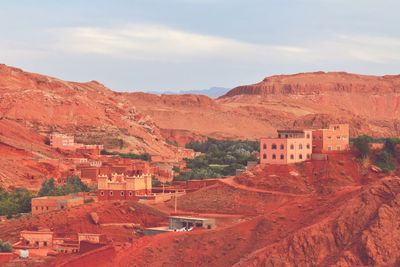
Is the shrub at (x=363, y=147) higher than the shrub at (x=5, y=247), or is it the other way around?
the shrub at (x=363, y=147)

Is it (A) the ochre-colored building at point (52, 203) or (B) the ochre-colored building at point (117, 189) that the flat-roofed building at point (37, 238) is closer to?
(A) the ochre-colored building at point (52, 203)

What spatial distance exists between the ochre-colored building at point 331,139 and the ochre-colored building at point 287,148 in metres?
0.60

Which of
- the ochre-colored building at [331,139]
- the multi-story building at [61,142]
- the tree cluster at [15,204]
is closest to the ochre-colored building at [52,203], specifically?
the tree cluster at [15,204]

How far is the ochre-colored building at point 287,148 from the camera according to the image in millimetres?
48594

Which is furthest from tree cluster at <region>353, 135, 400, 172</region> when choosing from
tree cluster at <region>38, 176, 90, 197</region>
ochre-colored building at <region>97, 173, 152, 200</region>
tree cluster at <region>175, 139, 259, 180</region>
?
tree cluster at <region>38, 176, 90, 197</region>

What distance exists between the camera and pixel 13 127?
269ft

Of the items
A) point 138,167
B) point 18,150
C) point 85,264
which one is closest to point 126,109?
point 18,150

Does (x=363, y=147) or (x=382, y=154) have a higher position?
(x=363, y=147)

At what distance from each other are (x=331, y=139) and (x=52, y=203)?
16.3m

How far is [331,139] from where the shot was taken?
50.8 meters

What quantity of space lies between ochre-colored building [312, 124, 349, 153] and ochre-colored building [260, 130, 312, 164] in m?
0.60

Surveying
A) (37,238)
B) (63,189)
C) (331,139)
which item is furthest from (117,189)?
(331,139)

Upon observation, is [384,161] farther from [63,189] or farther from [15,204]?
[15,204]

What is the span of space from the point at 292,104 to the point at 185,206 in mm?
116902
